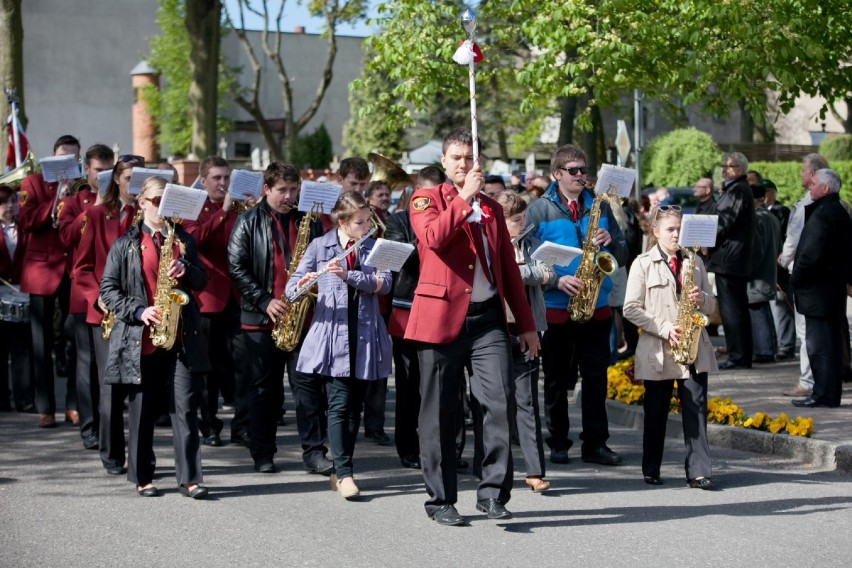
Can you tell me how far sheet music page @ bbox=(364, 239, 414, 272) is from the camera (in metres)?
7.85

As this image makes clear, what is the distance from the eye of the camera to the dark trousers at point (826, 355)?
1111 cm

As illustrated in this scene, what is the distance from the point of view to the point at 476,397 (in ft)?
24.2

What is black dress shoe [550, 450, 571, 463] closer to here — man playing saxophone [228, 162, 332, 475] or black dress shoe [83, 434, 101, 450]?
man playing saxophone [228, 162, 332, 475]

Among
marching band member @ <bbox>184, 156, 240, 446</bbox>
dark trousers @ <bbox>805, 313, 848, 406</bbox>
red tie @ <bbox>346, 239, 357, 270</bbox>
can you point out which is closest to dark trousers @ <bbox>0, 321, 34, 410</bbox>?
marching band member @ <bbox>184, 156, 240, 446</bbox>

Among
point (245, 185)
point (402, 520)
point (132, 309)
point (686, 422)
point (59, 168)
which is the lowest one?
point (402, 520)

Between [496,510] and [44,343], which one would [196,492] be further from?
[44,343]

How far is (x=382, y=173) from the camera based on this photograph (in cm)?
1103

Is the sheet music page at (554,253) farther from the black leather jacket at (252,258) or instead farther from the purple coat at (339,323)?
the black leather jacket at (252,258)

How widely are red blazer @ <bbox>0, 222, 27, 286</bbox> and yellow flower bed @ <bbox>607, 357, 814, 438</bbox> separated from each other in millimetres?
5329

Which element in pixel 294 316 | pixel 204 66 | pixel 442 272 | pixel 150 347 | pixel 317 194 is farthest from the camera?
pixel 204 66

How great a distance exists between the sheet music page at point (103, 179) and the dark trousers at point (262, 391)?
162 centimetres

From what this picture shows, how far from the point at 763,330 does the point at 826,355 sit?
11.8ft

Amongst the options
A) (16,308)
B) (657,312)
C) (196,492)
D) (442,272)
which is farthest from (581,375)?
(16,308)

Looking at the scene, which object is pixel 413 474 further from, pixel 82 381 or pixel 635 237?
pixel 635 237
